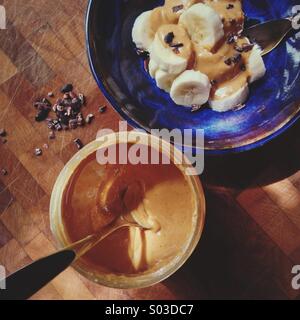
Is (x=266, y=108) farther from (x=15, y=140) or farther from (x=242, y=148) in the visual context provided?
(x=15, y=140)

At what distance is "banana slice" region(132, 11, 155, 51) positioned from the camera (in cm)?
98

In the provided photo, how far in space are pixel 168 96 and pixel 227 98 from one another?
114 millimetres

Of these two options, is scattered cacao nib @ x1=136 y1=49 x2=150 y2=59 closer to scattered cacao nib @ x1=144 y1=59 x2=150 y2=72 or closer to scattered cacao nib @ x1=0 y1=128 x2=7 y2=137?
scattered cacao nib @ x1=144 y1=59 x2=150 y2=72

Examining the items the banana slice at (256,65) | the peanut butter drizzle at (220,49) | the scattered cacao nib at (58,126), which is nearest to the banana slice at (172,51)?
the peanut butter drizzle at (220,49)

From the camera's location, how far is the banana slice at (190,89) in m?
0.94

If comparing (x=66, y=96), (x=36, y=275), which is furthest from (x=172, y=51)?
(x=36, y=275)

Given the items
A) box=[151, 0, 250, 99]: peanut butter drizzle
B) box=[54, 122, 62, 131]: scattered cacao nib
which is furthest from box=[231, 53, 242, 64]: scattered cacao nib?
box=[54, 122, 62, 131]: scattered cacao nib

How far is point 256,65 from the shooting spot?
97cm

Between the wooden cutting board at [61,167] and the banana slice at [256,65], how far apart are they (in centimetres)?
12

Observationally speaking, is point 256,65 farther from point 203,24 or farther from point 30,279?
point 30,279

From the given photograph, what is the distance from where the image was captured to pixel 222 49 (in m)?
0.96

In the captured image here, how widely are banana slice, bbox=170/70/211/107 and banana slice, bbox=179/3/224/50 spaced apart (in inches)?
2.4

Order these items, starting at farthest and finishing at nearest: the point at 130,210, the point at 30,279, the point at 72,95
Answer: the point at 72,95, the point at 130,210, the point at 30,279
